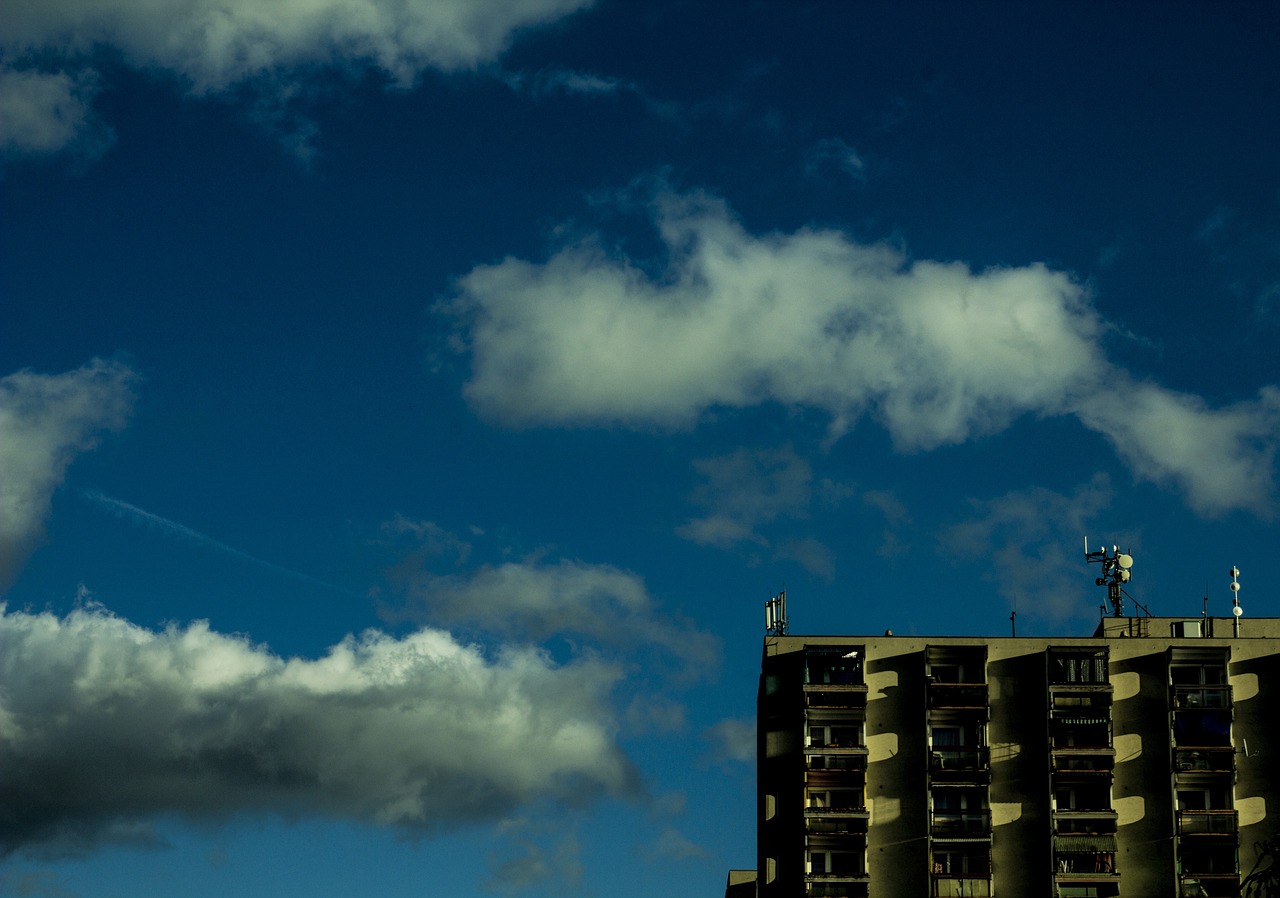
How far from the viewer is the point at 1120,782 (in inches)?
4946

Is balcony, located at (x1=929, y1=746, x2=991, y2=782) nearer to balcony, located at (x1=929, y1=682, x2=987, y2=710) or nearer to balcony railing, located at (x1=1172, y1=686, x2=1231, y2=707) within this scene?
balcony, located at (x1=929, y1=682, x2=987, y2=710)

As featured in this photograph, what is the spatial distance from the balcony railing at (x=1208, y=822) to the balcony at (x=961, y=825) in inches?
554

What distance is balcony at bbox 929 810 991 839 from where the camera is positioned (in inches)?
4875

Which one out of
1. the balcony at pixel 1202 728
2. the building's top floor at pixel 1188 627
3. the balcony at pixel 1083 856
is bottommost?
the balcony at pixel 1083 856

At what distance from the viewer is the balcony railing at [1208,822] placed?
405 feet

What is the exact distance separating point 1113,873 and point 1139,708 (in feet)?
41.1

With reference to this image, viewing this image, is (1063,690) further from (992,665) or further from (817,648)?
(817,648)

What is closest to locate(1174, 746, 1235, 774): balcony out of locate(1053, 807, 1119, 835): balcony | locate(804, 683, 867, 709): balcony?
locate(1053, 807, 1119, 835): balcony

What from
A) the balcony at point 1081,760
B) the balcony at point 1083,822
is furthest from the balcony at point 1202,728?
the balcony at point 1083,822

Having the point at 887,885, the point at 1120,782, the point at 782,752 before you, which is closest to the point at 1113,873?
the point at 1120,782

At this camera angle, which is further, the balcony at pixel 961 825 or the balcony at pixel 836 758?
the balcony at pixel 836 758

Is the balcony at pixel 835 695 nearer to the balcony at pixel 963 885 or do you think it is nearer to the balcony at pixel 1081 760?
the balcony at pixel 963 885

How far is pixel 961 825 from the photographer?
407 feet

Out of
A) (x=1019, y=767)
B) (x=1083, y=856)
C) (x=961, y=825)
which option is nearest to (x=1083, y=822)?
(x=1083, y=856)
